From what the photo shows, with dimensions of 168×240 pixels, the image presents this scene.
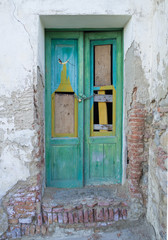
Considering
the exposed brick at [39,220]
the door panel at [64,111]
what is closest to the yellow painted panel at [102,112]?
the door panel at [64,111]

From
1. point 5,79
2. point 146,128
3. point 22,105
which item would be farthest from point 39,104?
point 146,128

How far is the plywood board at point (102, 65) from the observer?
300 centimetres

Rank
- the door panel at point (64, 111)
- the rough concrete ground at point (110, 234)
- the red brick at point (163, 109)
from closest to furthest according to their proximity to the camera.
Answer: the red brick at point (163, 109)
the rough concrete ground at point (110, 234)
the door panel at point (64, 111)

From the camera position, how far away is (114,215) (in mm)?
2629

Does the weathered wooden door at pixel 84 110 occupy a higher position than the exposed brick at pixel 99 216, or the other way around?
the weathered wooden door at pixel 84 110

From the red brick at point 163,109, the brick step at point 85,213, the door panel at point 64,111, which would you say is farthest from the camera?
the door panel at point 64,111

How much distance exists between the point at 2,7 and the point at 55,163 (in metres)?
2.17

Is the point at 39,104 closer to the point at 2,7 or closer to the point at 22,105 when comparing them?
the point at 22,105

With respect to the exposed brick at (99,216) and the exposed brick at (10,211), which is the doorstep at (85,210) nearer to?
the exposed brick at (99,216)

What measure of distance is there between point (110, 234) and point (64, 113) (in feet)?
5.66

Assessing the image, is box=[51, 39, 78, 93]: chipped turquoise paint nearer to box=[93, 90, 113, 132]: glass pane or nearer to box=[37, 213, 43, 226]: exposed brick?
box=[93, 90, 113, 132]: glass pane

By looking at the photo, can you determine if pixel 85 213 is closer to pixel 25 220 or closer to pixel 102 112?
pixel 25 220

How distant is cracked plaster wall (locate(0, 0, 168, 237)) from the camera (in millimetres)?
2514

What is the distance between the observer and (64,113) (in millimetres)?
3039
